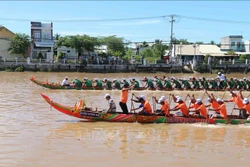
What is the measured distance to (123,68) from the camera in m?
43.3

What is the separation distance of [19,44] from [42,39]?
240 inches

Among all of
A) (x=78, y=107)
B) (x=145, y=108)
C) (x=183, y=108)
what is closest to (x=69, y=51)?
(x=78, y=107)

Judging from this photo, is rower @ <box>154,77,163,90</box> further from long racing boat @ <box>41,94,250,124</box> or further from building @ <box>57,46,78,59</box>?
building @ <box>57,46,78,59</box>

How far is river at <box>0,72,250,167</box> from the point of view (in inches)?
331

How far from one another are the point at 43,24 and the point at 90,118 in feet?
133

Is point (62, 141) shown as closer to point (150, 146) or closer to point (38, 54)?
point (150, 146)

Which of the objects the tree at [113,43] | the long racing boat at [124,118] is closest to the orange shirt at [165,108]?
the long racing boat at [124,118]

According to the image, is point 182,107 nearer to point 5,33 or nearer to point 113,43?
point 5,33

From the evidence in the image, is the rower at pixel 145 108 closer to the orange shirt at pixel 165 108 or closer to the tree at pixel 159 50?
the orange shirt at pixel 165 108

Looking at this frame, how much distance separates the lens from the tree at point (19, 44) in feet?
144

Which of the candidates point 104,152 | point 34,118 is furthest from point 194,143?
point 34,118

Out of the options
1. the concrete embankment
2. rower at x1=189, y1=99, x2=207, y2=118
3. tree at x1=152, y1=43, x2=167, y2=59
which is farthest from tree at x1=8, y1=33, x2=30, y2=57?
rower at x1=189, y1=99, x2=207, y2=118

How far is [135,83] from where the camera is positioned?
74.1ft

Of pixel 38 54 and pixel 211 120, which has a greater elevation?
pixel 38 54
